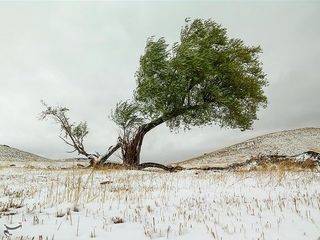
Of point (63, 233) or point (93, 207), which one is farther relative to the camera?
point (93, 207)

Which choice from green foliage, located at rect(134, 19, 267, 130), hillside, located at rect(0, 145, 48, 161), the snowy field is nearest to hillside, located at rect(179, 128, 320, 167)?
green foliage, located at rect(134, 19, 267, 130)

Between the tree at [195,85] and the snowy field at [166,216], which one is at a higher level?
the tree at [195,85]

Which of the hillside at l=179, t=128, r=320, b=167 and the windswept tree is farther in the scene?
the hillside at l=179, t=128, r=320, b=167

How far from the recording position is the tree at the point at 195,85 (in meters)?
33.5

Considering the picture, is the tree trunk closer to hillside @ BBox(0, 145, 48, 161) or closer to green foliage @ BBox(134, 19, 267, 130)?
green foliage @ BBox(134, 19, 267, 130)

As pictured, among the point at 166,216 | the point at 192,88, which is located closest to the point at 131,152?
the point at 192,88

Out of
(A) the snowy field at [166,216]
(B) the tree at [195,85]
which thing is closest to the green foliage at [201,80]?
(B) the tree at [195,85]

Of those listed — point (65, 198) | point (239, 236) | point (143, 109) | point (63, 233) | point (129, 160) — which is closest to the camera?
point (239, 236)

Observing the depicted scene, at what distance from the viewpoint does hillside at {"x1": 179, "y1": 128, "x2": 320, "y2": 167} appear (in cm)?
4550

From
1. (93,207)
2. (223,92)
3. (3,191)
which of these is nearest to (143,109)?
(223,92)

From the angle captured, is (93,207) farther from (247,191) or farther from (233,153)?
(233,153)

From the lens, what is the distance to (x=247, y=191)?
12.8 m

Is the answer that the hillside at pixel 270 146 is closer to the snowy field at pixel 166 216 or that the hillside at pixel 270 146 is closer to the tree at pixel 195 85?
the tree at pixel 195 85

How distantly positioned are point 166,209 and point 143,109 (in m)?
25.7
